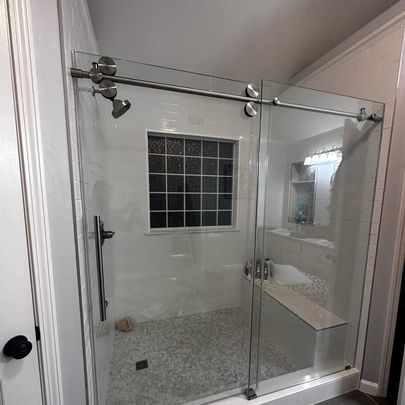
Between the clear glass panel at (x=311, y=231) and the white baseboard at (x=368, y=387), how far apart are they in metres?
0.11

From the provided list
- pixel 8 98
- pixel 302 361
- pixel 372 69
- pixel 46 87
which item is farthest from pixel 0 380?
pixel 372 69

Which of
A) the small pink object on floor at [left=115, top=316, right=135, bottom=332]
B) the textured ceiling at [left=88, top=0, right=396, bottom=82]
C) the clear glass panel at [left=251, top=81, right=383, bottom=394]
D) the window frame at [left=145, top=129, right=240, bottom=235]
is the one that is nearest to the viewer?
the textured ceiling at [left=88, top=0, right=396, bottom=82]

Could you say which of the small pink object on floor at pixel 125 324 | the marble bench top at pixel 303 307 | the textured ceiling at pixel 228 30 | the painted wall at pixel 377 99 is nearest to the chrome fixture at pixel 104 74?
the textured ceiling at pixel 228 30

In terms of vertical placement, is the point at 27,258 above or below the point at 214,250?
above

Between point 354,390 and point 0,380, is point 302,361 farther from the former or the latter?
point 0,380

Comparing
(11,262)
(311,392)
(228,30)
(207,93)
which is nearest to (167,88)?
(207,93)

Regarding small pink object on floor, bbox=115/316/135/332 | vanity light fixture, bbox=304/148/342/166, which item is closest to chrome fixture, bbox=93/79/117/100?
vanity light fixture, bbox=304/148/342/166

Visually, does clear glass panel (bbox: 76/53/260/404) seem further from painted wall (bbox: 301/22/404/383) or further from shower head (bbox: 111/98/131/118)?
painted wall (bbox: 301/22/404/383)

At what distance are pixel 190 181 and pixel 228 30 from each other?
1240 mm

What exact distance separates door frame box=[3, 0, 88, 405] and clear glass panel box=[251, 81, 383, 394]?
121 centimetres

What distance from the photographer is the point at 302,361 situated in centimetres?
148

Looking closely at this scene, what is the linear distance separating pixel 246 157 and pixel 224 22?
115cm

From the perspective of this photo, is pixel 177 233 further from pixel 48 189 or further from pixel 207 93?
pixel 48 189

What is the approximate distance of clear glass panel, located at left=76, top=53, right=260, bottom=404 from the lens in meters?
1.53
